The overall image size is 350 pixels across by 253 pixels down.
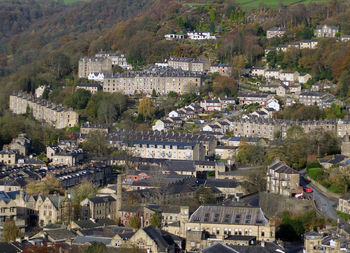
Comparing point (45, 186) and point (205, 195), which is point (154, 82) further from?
point (205, 195)

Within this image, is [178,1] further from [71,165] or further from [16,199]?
[16,199]

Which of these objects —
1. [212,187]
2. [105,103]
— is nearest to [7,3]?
[105,103]

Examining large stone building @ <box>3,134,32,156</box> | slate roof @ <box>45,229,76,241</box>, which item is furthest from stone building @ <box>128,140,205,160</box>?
slate roof @ <box>45,229,76,241</box>

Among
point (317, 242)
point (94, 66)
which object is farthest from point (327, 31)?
point (317, 242)

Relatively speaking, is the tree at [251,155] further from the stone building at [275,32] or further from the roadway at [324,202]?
the stone building at [275,32]

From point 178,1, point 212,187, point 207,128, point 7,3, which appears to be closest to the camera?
point 212,187

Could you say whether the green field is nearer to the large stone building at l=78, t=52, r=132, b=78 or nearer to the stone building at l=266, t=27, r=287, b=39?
the stone building at l=266, t=27, r=287, b=39

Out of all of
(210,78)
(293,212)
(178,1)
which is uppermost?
(178,1)
